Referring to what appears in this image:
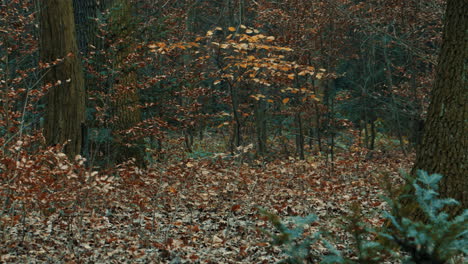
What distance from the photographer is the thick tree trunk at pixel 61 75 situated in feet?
21.4

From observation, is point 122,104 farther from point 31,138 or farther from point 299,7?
point 299,7

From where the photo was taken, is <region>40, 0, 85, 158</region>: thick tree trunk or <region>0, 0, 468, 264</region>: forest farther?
<region>40, 0, 85, 158</region>: thick tree trunk

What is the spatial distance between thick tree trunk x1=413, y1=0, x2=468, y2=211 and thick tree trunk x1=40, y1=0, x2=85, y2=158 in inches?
186

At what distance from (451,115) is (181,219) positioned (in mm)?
3648

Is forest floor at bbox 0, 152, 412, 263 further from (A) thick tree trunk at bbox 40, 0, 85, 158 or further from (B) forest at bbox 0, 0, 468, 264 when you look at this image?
(A) thick tree trunk at bbox 40, 0, 85, 158

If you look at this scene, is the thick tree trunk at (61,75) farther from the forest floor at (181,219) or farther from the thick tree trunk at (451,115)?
the thick tree trunk at (451,115)

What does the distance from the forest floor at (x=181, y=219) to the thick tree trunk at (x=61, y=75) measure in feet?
3.47

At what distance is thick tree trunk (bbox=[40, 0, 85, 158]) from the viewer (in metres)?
6.52

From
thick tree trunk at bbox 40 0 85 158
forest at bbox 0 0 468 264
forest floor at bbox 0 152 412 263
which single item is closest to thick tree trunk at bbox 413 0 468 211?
forest at bbox 0 0 468 264

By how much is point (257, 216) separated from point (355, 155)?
517 centimetres

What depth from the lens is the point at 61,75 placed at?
259 inches

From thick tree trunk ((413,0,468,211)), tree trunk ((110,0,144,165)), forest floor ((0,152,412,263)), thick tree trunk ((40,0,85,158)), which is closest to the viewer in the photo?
thick tree trunk ((413,0,468,211))

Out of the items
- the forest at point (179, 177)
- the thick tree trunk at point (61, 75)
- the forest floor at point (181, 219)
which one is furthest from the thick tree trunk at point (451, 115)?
the thick tree trunk at point (61, 75)

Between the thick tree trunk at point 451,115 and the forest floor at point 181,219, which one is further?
the forest floor at point 181,219
